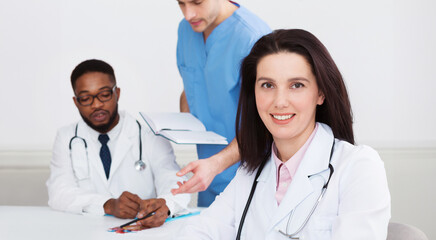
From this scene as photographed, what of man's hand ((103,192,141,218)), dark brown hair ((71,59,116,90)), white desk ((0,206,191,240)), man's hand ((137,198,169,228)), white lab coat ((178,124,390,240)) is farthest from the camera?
dark brown hair ((71,59,116,90))

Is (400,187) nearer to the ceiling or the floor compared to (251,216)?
nearer to the floor

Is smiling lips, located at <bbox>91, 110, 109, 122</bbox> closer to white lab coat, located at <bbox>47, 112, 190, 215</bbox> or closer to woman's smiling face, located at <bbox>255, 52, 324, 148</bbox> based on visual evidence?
white lab coat, located at <bbox>47, 112, 190, 215</bbox>

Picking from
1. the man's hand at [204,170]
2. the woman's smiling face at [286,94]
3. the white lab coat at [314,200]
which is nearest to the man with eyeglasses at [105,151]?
the man's hand at [204,170]

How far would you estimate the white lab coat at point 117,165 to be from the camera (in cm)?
242

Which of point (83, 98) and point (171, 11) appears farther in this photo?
point (171, 11)

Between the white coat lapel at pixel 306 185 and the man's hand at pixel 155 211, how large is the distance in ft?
2.40

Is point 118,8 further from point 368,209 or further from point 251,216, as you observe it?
point 368,209

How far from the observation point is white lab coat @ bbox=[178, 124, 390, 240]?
3.74 feet

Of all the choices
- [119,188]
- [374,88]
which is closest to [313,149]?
[119,188]

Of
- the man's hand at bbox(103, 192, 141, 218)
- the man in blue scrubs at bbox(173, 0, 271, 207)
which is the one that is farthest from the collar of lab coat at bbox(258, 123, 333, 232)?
the man's hand at bbox(103, 192, 141, 218)

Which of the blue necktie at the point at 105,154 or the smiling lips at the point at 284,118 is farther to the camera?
the blue necktie at the point at 105,154

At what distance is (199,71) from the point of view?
87.3 inches

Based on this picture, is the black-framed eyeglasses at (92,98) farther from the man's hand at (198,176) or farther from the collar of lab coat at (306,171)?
the collar of lab coat at (306,171)

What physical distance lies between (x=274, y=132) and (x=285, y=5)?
6.37 ft
